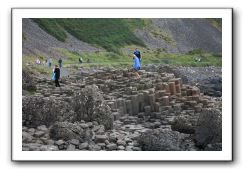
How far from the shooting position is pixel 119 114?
1229 cm

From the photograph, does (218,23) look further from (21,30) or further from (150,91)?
(21,30)

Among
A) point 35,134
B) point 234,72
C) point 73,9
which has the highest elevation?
point 73,9

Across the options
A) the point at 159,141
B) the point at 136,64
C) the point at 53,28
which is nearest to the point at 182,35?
the point at 136,64

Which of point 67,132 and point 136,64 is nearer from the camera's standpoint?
point 67,132

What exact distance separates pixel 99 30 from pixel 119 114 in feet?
3.44

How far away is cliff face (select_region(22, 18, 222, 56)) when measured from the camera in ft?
39.8

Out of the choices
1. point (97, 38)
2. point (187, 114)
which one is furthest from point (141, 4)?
point (187, 114)

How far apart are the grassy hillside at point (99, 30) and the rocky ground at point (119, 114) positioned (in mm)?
352

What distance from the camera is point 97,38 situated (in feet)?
40.4

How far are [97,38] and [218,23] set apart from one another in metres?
1.48

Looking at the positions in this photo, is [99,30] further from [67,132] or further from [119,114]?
[67,132]

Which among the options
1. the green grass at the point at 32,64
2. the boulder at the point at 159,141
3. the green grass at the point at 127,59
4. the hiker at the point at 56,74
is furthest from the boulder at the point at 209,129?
the green grass at the point at 32,64

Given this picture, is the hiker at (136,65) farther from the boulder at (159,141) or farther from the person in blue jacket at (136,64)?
the boulder at (159,141)

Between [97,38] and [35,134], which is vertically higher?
[97,38]
